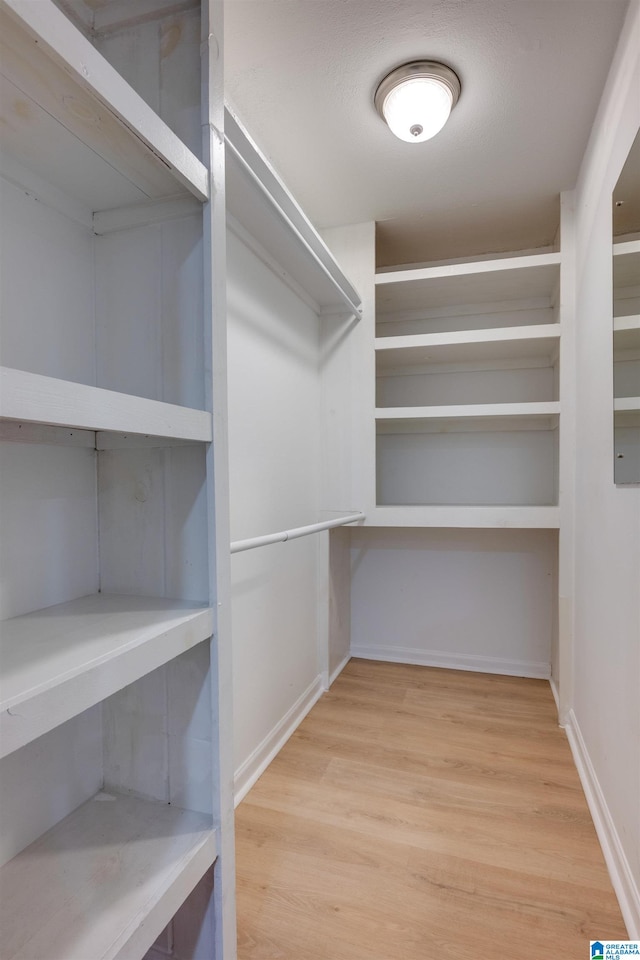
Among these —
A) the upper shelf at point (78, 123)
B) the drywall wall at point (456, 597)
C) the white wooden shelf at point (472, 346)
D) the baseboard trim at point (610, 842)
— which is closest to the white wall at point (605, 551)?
the baseboard trim at point (610, 842)

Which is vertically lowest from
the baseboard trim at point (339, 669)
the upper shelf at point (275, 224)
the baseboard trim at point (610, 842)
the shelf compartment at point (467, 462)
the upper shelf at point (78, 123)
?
the baseboard trim at point (339, 669)

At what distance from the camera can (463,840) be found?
4.48 feet

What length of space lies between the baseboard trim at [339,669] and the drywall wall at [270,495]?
0.13 m

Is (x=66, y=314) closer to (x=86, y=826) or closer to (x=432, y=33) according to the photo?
(x=86, y=826)

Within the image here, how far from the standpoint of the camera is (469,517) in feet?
7.04

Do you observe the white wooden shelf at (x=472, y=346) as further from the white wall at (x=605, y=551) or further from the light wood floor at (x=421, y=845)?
the light wood floor at (x=421, y=845)

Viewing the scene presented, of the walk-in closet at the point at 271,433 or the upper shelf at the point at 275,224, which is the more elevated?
the upper shelf at the point at 275,224

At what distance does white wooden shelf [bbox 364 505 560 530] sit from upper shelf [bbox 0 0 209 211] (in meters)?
1.69

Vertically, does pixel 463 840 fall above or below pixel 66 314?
below

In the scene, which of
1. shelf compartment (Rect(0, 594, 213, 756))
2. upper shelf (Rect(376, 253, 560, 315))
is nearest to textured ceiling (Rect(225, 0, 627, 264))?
upper shelf (Rect(376, 253, 560, 315))

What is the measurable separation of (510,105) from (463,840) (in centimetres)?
228

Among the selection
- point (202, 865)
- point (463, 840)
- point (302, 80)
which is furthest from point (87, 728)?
point (302, 80)

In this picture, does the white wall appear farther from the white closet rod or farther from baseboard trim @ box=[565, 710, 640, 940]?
the white closet rod

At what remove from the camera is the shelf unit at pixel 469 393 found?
6.97 feet
